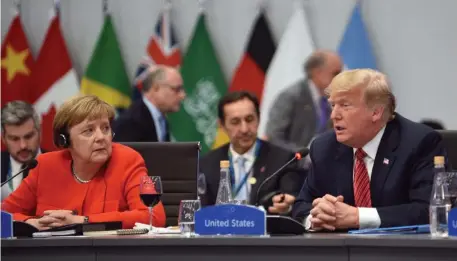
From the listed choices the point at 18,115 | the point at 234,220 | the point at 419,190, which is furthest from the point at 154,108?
the point at 234,220

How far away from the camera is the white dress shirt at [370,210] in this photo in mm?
3473

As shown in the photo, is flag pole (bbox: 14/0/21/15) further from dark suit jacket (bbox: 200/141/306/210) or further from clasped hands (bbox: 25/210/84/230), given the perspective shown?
clasped hands (bbox: 25/210/84/230)

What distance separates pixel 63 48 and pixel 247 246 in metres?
5.26

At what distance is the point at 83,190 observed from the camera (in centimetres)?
398

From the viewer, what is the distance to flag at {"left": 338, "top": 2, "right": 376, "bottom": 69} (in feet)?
24.0

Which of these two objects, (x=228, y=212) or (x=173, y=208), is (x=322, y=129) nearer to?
(x=173, y=208)

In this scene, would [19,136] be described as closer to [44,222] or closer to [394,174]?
[44,222]

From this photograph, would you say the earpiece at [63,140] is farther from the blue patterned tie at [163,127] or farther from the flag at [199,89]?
the flag at [199,89]

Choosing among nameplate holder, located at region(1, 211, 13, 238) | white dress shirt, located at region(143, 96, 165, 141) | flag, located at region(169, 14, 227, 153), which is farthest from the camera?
flag, located at region(169, 14, 227, 153)

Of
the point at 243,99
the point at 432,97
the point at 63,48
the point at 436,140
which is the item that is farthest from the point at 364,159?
the point at 63,48

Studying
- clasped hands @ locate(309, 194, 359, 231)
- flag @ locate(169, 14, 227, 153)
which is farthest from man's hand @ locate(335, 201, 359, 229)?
flag @ locate(169, 14, 227, 153)

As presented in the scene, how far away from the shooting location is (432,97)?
7.27m

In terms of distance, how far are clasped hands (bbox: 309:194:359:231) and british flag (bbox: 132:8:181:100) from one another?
435cm

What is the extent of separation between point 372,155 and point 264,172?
1.26m
